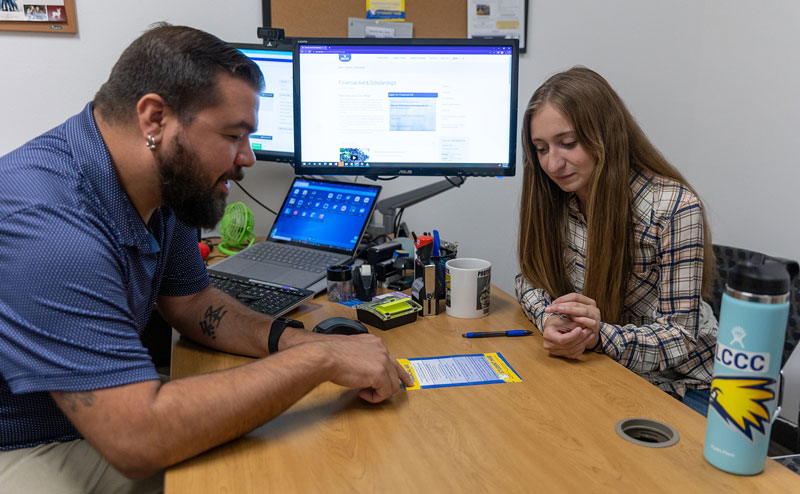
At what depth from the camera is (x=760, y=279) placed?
666mm

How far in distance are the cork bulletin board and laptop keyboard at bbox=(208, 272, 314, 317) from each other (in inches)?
39.2

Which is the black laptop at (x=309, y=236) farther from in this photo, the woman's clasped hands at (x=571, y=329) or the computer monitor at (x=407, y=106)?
the woman's clasped hands at (x=571, y=329)

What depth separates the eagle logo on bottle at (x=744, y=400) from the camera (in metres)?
0.69

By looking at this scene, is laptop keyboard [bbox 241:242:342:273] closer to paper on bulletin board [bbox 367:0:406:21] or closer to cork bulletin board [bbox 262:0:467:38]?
cork bulletin board [bbox 262:0:467:38]

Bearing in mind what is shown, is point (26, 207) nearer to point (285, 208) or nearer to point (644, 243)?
point (285, 208)

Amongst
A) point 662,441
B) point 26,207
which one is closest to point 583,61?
point 662,441

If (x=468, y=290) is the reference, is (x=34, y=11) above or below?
above

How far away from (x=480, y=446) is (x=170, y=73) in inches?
27.9

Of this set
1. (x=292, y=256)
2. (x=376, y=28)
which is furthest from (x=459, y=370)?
(x=376, y=28)

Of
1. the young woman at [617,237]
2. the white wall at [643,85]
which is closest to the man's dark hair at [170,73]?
the young woman at [617,237]

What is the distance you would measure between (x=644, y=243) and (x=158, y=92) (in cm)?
102

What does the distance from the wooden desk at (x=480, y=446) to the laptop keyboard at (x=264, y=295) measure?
0.23 m

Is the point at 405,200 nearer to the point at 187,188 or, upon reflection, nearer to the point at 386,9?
the point at 386,9

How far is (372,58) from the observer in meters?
1.59
